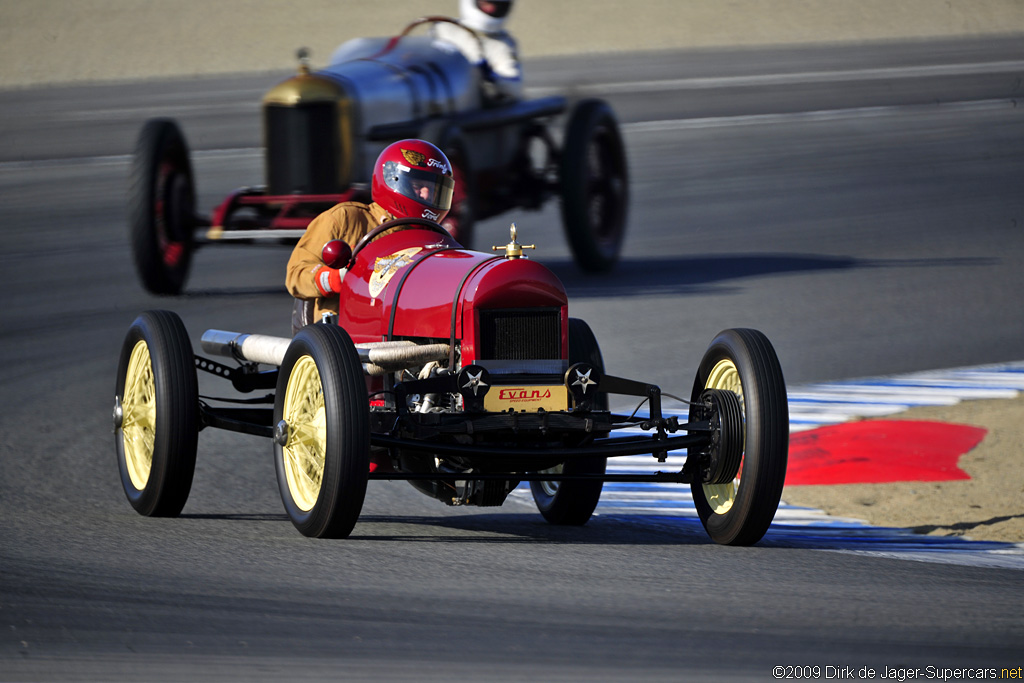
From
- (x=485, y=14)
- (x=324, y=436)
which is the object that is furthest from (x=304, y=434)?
(x=485, y=14)

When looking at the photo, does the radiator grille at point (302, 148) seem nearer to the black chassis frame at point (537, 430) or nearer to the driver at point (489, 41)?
the driver at point (489, 41)

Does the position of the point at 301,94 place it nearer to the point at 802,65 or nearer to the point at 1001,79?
the point at 1001,79

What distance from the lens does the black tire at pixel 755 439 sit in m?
6.52

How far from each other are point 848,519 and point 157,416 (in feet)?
10.8

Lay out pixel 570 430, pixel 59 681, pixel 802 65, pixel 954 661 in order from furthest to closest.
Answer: pixel 802 65, pixel 570 430, pixel 954 661, pixel 59 681

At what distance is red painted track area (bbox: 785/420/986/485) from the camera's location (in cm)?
884

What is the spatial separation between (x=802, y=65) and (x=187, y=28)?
25889 millimetres

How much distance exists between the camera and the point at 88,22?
59.8 meters

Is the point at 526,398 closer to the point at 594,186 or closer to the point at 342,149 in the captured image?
the point at 342,149

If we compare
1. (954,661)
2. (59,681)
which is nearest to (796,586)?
(954,661)

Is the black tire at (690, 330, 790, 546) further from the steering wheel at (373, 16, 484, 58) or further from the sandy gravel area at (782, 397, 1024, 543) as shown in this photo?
the steering wheel at (373, 16, 484, 58)

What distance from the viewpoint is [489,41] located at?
15.3 meters

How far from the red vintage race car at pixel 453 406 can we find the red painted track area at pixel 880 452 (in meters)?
1.95

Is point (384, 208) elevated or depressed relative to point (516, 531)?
elevated
